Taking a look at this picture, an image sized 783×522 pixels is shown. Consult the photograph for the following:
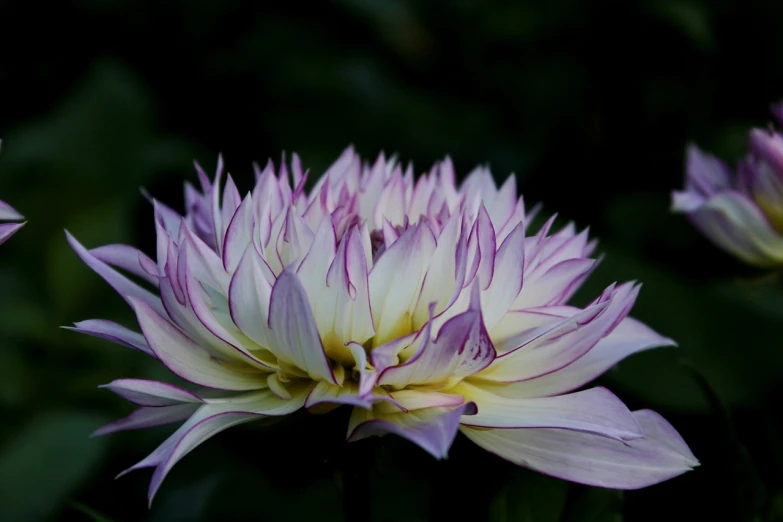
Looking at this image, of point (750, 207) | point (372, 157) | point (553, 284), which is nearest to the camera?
point (553, 284)

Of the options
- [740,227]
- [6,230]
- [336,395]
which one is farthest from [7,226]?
[740,227]

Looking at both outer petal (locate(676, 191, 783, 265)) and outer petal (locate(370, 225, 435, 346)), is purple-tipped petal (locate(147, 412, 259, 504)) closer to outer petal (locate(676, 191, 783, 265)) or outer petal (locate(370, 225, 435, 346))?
outer petal (locate(370, 225, 435, 346))

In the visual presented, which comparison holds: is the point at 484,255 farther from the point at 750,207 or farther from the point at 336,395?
the point at 750,207

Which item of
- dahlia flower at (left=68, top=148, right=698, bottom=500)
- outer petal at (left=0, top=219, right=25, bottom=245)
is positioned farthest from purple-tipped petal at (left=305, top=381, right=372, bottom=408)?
outer petal at (left=0, top=219, right=25, bottom=245)

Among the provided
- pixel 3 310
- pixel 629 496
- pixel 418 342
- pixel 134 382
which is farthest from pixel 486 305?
pixel 3 310

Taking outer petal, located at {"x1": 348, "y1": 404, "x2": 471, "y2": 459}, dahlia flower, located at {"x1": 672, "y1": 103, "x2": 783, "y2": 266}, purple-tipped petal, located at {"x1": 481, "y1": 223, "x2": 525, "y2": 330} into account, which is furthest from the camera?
dahlia flower, located at {"x1": 672, "y1": 103, "x2": 783, "y2": 266}

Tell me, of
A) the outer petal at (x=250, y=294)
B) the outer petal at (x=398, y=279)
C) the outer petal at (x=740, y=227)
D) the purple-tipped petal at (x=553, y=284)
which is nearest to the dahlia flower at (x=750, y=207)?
the outer petal at (x=740, y=227)
